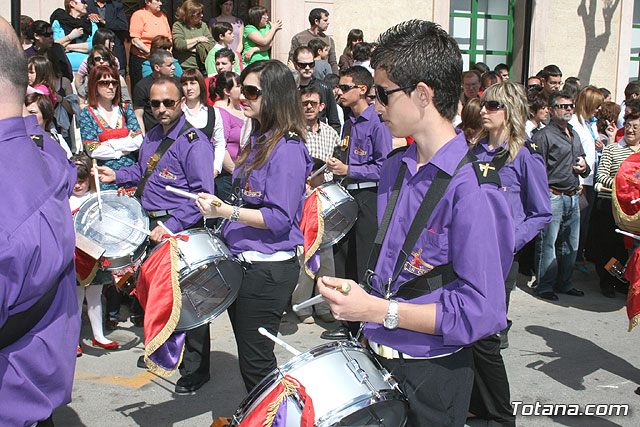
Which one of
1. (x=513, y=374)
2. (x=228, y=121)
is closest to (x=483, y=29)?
(x=228, y=121)

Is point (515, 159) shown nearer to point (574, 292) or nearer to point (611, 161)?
point (611, 161)

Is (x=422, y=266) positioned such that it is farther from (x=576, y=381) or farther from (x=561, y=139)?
(x=561, y=139)

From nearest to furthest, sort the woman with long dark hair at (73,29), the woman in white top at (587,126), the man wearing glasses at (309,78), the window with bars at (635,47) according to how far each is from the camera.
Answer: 1. the man wearing glasses at (309,78)
2. the woman with long dark hair at (73,29)
3. the woman in white top at (587,126)
4. the window with bars at (635,47)

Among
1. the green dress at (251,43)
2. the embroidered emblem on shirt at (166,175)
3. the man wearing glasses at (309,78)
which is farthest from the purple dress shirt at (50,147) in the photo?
→ the green dress at (251,43)

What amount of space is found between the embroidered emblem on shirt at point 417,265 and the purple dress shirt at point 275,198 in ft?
4.45

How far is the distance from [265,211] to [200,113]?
11.3 ft

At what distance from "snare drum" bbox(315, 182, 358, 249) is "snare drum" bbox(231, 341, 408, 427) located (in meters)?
2.88

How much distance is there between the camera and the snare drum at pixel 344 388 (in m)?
2.13

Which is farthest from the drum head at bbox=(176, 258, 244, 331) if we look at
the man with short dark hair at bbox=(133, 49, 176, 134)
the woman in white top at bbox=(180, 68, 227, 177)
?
the man with short dark hair at bbox=(133, 49, 176, 134)

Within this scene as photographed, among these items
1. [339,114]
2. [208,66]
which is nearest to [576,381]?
Result: [339,114]

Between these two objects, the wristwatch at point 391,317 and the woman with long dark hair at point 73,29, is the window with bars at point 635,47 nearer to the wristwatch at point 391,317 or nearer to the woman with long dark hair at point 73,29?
Result: the woman with long dark hair at point 73,29

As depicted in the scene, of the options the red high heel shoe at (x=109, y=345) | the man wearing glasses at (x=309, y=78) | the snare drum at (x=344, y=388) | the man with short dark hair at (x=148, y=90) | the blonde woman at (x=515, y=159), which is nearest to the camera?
the snare drum at (x=344, y=388)

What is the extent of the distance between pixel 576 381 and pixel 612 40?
456 inches

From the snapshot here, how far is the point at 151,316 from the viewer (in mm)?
3436
